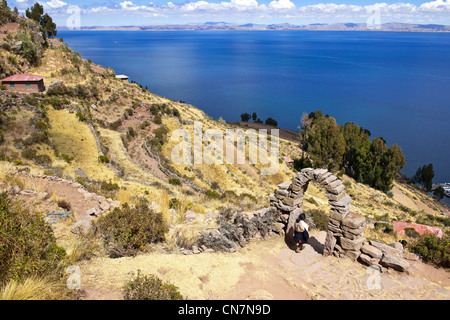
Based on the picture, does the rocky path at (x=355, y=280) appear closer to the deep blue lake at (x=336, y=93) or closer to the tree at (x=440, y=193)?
the tree at (x=440, y=193)

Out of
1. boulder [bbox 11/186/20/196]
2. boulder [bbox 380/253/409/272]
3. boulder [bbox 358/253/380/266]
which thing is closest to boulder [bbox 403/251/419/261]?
boulder [bbox 380/253/409/272]

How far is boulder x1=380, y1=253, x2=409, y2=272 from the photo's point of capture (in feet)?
30.8

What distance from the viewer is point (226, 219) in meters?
12.4

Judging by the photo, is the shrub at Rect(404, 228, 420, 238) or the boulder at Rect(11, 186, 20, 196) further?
the shrub at Rect(404, 228, 420, 238)

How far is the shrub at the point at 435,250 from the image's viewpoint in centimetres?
983

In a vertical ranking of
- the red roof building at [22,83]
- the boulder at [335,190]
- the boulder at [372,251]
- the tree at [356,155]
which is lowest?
the tree at [356,155]

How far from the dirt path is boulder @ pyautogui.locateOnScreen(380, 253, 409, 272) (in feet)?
0.72

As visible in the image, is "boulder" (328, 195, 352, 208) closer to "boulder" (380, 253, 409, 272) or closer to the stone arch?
the stone arch

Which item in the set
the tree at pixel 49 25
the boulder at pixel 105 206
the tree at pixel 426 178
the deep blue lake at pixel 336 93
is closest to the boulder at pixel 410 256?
the boulder at pixel 105 206

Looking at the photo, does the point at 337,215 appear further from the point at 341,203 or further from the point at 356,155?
the point at 356,155

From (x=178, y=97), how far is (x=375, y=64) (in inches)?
5870

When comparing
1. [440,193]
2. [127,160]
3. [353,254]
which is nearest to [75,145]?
[127,160]

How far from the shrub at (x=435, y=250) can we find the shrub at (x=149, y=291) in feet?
30.2

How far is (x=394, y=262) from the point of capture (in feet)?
31.1
